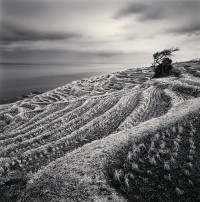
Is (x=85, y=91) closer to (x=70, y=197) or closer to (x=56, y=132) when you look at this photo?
(x=56, y=132)

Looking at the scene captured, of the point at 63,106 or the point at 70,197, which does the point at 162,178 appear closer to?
the point at 70,197

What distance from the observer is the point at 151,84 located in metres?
51.0

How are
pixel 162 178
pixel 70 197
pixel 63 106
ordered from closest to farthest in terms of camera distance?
pixel 70 197
pixel 162 178
pixel 63 106

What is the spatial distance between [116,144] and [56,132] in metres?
13.4

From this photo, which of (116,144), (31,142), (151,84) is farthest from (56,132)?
(151,84)

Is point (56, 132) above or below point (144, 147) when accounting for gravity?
below

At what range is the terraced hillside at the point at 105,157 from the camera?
14242mm

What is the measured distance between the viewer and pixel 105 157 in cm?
1766

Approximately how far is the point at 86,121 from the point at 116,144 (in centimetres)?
1493

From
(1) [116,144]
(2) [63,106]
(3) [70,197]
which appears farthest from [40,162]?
(2) [63,106]

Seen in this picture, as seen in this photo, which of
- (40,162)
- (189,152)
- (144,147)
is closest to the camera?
(189,152)

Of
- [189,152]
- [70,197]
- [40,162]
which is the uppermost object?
[189,152]

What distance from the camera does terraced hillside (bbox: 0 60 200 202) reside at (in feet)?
46.7

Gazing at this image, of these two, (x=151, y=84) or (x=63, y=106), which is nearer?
(x=63, y=106)
